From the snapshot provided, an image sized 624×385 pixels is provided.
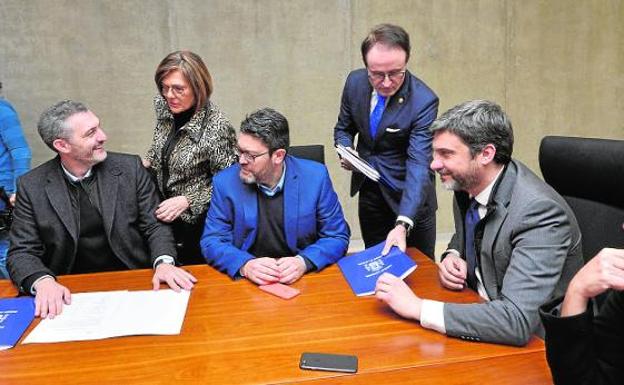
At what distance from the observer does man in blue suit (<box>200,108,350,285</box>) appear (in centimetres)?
209

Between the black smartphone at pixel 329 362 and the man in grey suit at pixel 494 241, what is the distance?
28 centimetres

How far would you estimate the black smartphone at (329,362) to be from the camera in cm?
128

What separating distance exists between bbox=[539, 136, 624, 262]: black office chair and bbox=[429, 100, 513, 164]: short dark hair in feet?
1.10

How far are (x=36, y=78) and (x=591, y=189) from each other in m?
3.73

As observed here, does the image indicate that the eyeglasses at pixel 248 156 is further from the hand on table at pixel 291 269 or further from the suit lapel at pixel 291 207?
the hand on table at pixel 291 269

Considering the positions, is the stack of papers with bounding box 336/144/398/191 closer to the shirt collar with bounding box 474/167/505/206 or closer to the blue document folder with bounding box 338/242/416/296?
the blue document folder with bounding box 338/242/416/296

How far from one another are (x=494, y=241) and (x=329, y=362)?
66 cm

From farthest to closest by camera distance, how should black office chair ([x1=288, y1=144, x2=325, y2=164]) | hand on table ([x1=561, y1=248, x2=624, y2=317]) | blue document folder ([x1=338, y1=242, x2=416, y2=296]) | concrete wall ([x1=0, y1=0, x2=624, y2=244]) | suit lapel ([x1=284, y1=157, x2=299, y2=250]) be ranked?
concrete wall ([x1=0, y1=0, x2=624, y2=244]) < black office chair ([x1=288, y1=144, x2=325, y2=164]) < suit lapel ([x1=284, y1=157, x2=299, y2=250]) < blue document folder ([x1=338, y1=242, x2=416, y2=296]) < hand on table ([x1=561, y1=248, x2=624, y2=317])

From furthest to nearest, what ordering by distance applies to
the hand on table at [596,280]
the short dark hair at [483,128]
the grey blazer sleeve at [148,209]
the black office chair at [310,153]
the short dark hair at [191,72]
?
the black office chair at [310,153], the short dark hair at [191,72], the grey blazer sleeve at [148,209], the short dark hair at [483,128], the hand on table at [596,280]

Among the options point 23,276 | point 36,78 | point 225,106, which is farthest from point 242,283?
point 36,78

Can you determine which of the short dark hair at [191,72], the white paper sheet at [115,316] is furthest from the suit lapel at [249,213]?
the short dark hair at [191,72]

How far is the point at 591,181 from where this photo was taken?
178 centimetres

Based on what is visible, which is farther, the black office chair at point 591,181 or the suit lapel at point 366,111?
the suit lapel at point 366,111

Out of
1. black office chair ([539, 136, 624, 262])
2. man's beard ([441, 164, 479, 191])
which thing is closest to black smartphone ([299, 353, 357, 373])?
man's beard ([441, 164, 479, 191])
